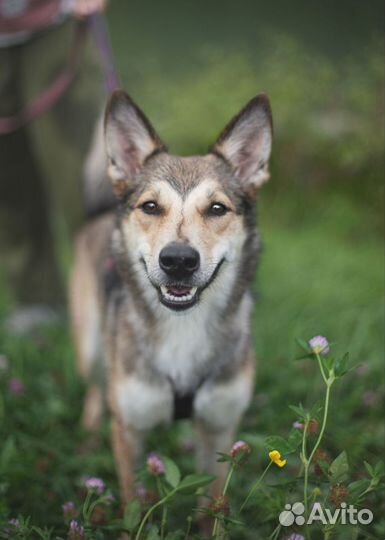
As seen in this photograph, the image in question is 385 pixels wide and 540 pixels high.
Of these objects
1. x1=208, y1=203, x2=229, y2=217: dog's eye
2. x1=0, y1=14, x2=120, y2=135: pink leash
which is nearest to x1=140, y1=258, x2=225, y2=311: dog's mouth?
x1=208, y1=203, x2=229, y2=217: dog's eye

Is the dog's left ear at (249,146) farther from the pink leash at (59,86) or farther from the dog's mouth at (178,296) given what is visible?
the pink leash at (59,86)

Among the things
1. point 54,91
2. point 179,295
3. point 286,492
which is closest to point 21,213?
point 54,91

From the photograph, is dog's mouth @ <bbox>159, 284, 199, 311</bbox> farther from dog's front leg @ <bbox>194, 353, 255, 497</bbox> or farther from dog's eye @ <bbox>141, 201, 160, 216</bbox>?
dog's front leg @ <bbox>194, 353, 255, 497</bbox>

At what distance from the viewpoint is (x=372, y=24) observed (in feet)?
19.6

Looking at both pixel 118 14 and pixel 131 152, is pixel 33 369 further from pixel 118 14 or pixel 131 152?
pixel 118 14

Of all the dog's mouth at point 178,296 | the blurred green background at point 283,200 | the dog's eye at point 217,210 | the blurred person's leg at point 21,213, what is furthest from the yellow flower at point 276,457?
the blurred person's leg at point 21,213

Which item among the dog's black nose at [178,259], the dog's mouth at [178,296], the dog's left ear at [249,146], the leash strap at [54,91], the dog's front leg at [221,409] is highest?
the leash strap at [54,91]

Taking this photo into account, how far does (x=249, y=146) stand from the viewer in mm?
2617

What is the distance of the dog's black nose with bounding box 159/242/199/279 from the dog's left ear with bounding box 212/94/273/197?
0.52 metres

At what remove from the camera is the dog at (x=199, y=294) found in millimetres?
2445

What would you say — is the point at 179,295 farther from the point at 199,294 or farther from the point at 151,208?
the point at 151,208

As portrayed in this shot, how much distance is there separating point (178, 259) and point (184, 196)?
0.32 meters

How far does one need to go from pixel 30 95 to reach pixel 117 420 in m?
1.96

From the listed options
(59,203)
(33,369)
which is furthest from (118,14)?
(33,369)
